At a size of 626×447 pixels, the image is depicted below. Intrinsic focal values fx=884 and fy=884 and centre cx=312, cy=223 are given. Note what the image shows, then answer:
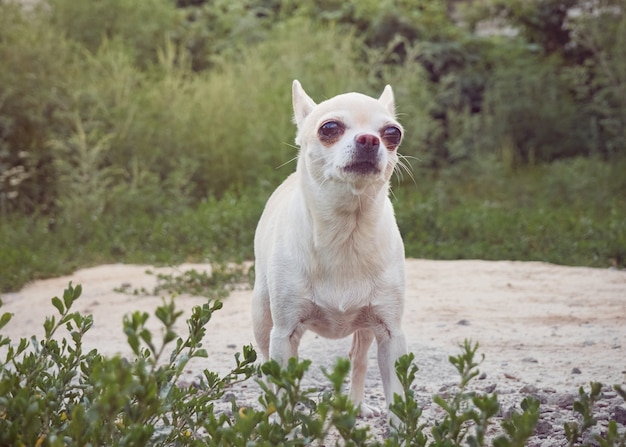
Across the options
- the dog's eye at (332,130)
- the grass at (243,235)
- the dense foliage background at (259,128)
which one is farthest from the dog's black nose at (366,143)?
the grass at (243,235)

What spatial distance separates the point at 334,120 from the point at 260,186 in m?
6.15

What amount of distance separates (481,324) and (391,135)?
2737mm

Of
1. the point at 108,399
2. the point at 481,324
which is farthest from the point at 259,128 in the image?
the point at 108,399

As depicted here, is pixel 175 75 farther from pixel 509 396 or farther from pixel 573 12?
pixel 509 396

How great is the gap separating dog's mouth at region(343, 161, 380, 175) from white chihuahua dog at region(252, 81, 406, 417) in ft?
0.20

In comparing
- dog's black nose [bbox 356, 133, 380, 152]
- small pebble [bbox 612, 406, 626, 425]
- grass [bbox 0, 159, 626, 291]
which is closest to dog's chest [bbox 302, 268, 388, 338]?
dog's black nose [bbox 356, 133, 380, 152]

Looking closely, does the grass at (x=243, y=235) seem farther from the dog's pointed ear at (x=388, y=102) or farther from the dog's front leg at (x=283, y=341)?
the dog's front leg at (x=283, y=341)

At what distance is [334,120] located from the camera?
336 cm

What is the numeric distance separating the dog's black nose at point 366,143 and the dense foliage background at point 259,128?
4055 mm

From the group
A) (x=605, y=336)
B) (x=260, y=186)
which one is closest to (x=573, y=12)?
(x=260, y=186)

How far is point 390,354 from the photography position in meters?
3.43

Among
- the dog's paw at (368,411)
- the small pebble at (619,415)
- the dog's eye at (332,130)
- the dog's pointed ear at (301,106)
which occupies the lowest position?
the dog's paw at (368,411)

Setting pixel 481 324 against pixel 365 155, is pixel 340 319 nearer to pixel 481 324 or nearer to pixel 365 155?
pixel 365 155

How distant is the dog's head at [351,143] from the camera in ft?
10.7
